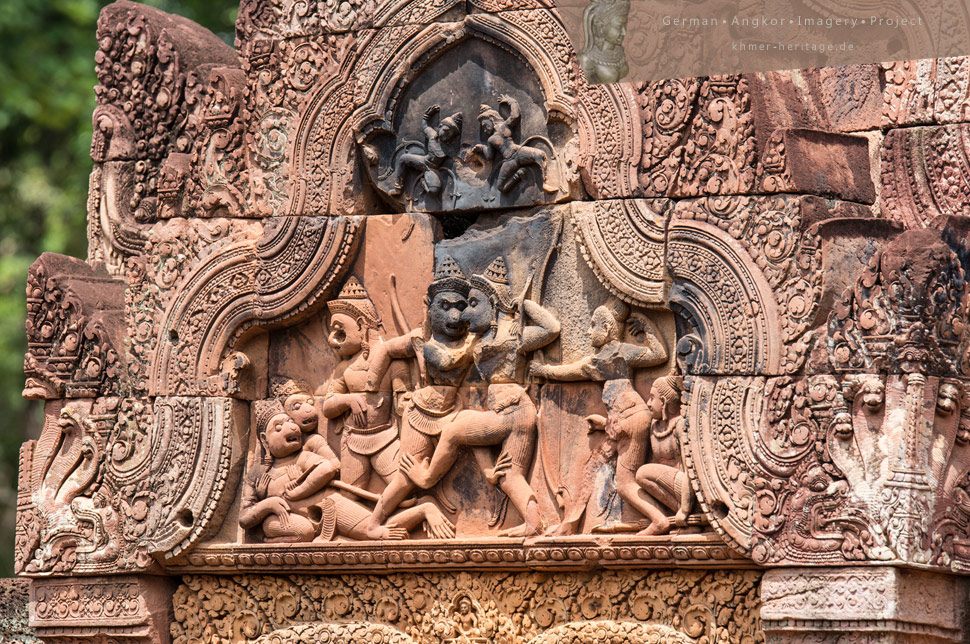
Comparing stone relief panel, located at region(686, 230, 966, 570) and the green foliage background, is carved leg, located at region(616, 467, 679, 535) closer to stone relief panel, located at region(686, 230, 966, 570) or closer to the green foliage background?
stone relief panel, located at region(686, 230, 966, 570)

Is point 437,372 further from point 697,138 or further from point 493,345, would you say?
point 697,138

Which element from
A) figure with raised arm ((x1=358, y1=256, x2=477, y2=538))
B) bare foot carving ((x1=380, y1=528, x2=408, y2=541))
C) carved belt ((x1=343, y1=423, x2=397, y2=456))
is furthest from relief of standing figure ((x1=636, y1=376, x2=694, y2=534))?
carved belt ((x1=343, y1=423, x2=397, y2=456))

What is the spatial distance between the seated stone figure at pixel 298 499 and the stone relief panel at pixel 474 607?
0.29 meters

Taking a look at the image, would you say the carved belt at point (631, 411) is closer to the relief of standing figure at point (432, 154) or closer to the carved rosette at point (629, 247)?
the carved rosette at point (629, 247)

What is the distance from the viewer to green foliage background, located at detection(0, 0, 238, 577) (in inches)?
614

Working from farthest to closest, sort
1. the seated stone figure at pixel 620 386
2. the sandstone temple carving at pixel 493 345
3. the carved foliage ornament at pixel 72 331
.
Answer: the carved foliage ornament at pixel 72 331 < the seated stone figure at pixel 620 386 < the sandstone temple carving at pixel 493 345

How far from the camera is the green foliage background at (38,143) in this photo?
15.6 meters

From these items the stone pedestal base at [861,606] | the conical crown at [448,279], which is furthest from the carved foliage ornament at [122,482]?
the stone pedestal base at [861,606]

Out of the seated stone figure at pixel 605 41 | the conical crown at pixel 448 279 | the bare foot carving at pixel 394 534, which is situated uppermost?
the seated stone figure at pixel 605 41

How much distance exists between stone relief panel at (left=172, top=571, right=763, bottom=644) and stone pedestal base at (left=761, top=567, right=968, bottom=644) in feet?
0.86

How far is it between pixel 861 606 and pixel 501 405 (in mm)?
2007

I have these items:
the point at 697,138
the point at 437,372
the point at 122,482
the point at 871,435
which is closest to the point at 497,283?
the point at 437,372

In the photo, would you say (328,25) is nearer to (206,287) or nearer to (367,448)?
(206,287)

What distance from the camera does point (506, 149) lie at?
28.4 feet
